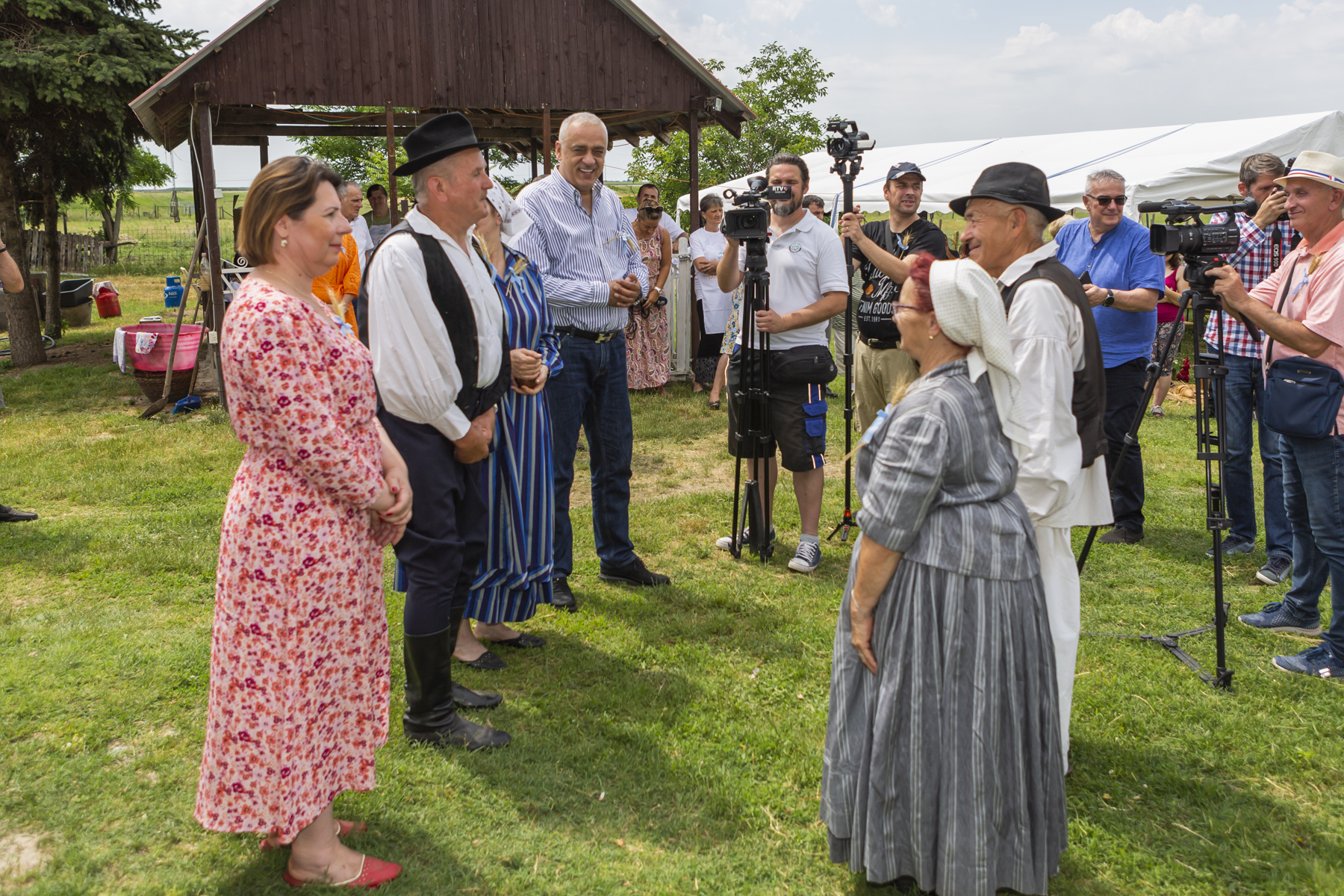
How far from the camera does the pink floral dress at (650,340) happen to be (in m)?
9.85

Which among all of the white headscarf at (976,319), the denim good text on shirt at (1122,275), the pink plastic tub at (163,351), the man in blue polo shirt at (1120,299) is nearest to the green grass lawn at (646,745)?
the man in blue polo shirt at (1120,299)

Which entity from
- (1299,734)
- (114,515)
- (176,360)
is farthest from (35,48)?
(1299,734)

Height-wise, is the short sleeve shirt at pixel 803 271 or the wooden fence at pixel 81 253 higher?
the wooden fence at pixel 81 253

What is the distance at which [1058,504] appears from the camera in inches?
108

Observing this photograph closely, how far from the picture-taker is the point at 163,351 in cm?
991

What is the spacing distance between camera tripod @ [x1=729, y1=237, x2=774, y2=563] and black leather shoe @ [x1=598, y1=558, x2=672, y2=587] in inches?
24.6

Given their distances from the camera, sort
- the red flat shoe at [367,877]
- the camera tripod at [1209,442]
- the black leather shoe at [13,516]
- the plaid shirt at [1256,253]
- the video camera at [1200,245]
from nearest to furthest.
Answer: the red flat shoe at [367,877], the video camera at [1200,245], the camera tripod at [1209,442], the plaid shirt at [1256,253], the black leather shoe at [13,516]

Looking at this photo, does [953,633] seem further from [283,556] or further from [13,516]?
[13,516]

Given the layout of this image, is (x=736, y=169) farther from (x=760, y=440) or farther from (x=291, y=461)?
(x=291, y=461)

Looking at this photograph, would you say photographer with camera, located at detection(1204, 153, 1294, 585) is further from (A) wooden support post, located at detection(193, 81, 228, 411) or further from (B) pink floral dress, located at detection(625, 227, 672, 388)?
(A) wooden support post, located at detection(193, 81, 228, 411)

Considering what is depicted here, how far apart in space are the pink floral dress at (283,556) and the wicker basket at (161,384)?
843cm

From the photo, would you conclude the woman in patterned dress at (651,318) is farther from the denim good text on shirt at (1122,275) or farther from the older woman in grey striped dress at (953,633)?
the older woman in grey striped dress at (953,633)

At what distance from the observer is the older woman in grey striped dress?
2352 mm

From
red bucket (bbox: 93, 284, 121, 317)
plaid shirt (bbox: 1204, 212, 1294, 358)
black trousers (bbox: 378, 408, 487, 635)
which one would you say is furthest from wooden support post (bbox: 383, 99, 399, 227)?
red bucket (bbox: 93, 284, 121, 317)
